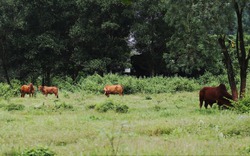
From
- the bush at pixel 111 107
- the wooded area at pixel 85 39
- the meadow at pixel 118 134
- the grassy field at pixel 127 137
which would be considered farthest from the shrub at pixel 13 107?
the wooded area at pixel 85 39

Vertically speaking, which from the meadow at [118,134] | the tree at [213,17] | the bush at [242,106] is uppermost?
the tree at [213,17]

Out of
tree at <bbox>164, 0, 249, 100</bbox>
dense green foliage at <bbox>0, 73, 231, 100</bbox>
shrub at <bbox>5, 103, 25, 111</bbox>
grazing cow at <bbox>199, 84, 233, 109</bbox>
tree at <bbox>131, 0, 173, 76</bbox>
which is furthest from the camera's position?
tree at <bbox>131, 0, 173, 76</bbox>

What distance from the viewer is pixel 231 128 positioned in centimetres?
1220

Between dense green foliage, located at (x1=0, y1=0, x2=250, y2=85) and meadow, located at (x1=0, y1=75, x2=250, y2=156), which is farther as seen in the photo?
dense green foliage, located at (x1=0, y1=0, x2=250, y2=85)

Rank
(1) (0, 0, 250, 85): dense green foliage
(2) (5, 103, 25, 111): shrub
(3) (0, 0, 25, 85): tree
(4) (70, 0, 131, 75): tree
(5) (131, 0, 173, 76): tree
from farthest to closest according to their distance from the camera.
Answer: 1. (4) (70, 0, 131, 75): tree
2. (1) (0, 0, 250, 85): dense green foliage
3. (3) (0, 0, 25, 85): tree
4. (5) (131, 0, 173, 76): tree
5. (2) (5, 103, 25, 111): shrub

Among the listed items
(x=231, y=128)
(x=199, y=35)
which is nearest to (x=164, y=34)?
(x=199, y=35)

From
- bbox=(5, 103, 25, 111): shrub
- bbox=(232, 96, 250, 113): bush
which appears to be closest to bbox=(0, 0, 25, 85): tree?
bbox=(5, 103, 25, 111): shrub

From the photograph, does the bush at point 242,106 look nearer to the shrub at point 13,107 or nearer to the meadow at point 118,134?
the meadow at point 118,134

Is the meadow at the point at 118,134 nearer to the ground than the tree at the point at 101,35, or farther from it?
nearer to the ground

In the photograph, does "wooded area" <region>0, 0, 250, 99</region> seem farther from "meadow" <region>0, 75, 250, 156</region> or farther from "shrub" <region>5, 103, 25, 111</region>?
"meadow" <region>0, 75, 250, 156</region>

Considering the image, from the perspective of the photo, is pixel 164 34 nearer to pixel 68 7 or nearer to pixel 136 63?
pixel 136 63

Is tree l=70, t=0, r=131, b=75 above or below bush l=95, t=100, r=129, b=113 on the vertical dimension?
above

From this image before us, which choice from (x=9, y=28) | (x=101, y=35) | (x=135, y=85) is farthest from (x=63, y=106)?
(x=9, y=28)

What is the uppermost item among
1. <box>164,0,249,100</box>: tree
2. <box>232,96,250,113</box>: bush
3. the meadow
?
<box>164,0,249,100</box>: tree
